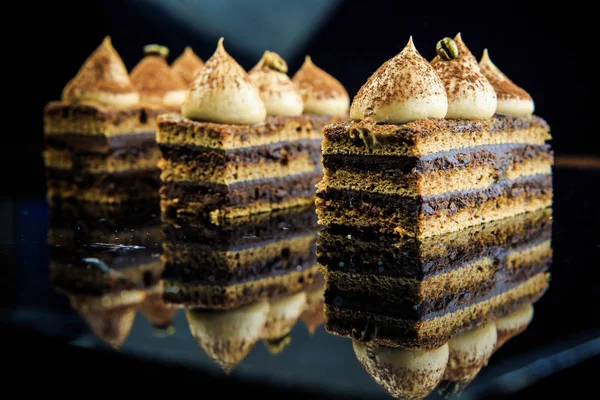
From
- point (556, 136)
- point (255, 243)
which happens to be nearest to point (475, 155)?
point (255, 243)

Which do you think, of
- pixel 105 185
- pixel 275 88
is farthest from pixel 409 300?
pixel 105 185

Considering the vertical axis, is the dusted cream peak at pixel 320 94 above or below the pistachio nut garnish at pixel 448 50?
below

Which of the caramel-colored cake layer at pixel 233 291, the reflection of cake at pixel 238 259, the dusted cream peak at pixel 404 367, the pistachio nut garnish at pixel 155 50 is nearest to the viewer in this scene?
the dusted cream peak at pixel 404 367

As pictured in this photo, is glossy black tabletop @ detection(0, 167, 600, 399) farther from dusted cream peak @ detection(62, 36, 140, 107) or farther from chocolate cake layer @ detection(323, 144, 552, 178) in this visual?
dusted cream peak @ detection(62, 36, 140, 107)

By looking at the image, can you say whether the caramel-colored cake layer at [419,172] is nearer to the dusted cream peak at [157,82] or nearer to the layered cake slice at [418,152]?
the layered cake slice at [418,152]

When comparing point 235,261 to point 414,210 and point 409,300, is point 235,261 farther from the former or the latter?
point 409,300

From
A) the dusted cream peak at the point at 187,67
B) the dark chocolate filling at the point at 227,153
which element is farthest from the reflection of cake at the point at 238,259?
the dusted cream peak at the point at 187,67
